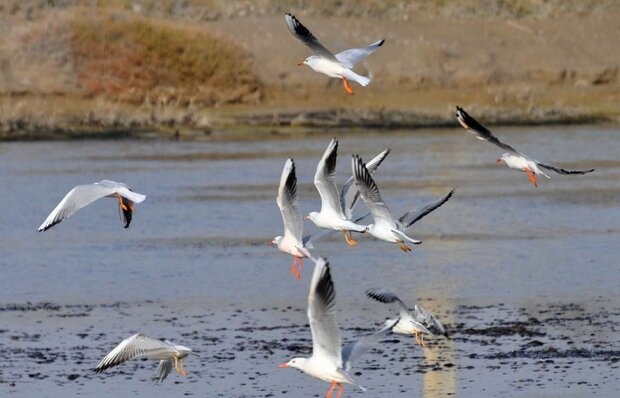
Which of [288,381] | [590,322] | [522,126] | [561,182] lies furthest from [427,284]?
[522,126]

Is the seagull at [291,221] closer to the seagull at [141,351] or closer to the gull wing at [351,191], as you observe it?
the gull wing at [351,191]

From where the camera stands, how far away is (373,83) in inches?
1428

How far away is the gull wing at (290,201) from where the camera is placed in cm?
1180

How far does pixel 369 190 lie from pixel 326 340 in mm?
1938

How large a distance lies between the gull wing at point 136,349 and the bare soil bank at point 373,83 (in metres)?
20.4

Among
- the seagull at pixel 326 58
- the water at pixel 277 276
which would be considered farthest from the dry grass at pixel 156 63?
the seagull at pixel 326 58

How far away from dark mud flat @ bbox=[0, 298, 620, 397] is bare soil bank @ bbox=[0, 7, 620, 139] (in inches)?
676

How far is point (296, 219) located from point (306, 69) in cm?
2383

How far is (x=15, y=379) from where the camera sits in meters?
12.8

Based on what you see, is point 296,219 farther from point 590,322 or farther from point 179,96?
point 179,96

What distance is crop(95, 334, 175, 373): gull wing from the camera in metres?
11.5

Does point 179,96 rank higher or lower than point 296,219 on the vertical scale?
lower

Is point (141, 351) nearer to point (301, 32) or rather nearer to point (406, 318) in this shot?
point (406, 318)

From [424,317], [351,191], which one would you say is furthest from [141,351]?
[351,191]
